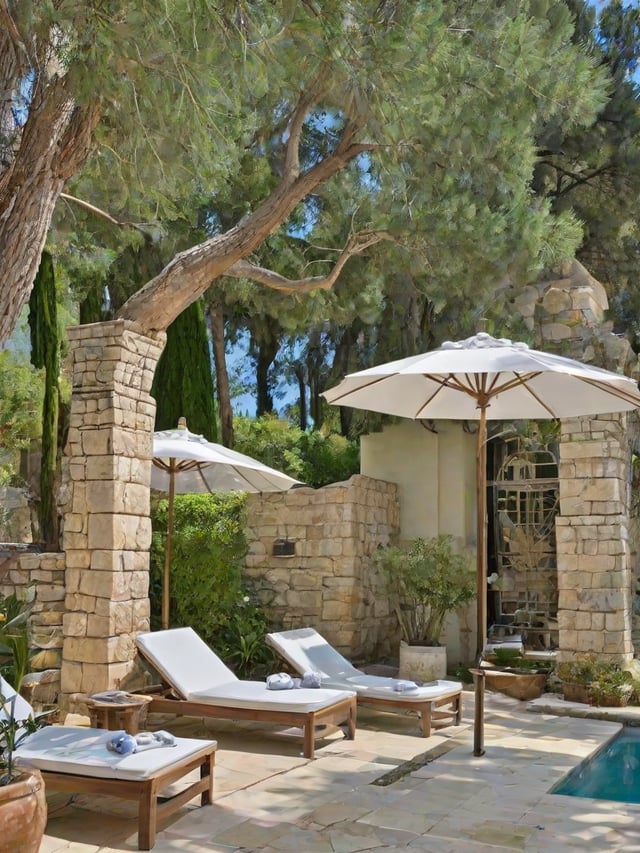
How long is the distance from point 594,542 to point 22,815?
6.88 meters

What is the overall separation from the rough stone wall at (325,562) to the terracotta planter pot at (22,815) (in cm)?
683

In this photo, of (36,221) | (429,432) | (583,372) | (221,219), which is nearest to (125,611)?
(36,221)

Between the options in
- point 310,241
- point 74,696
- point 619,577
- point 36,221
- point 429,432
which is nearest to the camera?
point 36,221

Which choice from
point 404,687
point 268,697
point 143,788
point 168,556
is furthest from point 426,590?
point 143,788

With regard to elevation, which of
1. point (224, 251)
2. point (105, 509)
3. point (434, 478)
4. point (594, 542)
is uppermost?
point (224, 251)

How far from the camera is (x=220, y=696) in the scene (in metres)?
6.40

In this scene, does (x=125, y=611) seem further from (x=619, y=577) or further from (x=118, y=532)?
(x=619, y=577)

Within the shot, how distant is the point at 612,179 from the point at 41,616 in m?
11.4

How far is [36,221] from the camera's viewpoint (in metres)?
5.26

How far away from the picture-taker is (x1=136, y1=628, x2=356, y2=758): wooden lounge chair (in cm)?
626

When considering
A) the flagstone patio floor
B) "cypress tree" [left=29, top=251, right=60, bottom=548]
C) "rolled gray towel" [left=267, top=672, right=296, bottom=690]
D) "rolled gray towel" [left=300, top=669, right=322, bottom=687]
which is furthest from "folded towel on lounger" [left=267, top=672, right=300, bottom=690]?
"cypress tree" [left=29, top=251, right=60, bottom=548]

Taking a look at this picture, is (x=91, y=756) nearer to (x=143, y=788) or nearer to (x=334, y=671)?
(x=143, y=788)

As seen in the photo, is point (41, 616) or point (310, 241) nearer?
point (41, 616)

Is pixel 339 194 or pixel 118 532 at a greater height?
pixel 339 194
